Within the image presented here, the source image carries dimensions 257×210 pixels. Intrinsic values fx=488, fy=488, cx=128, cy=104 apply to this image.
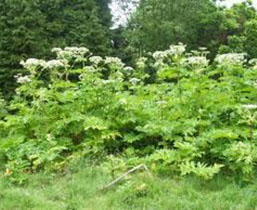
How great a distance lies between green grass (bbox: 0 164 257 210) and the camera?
3.59 meters

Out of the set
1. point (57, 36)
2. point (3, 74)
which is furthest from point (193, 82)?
point (57, 36)

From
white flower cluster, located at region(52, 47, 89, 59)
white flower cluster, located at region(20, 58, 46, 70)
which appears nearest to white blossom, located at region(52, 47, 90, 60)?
white flower cluster, located at region(52, 47, 89, 59)

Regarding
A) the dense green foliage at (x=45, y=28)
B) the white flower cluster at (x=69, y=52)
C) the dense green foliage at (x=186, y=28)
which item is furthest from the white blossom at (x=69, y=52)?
the dense green foliage at (x=186, y=28)

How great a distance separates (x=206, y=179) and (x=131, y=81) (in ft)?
6.77

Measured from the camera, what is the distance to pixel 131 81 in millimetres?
5746

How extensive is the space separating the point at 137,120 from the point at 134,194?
53.8 inches

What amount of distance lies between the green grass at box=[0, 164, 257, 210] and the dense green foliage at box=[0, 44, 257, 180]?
219 mm

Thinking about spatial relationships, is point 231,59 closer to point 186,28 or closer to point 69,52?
point 69,52

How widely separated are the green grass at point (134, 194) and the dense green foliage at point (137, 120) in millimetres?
219

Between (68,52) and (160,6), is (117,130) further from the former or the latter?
(160,6)

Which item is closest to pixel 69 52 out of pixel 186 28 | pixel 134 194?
pixel 134 194

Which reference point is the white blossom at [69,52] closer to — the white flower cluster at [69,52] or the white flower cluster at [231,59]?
the white flower cluster at [69,52]

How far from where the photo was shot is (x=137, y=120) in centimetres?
500

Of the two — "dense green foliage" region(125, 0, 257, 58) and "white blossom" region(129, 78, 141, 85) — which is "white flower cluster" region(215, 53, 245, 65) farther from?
"dense green foliage" region(125, 0, 257, 58)
